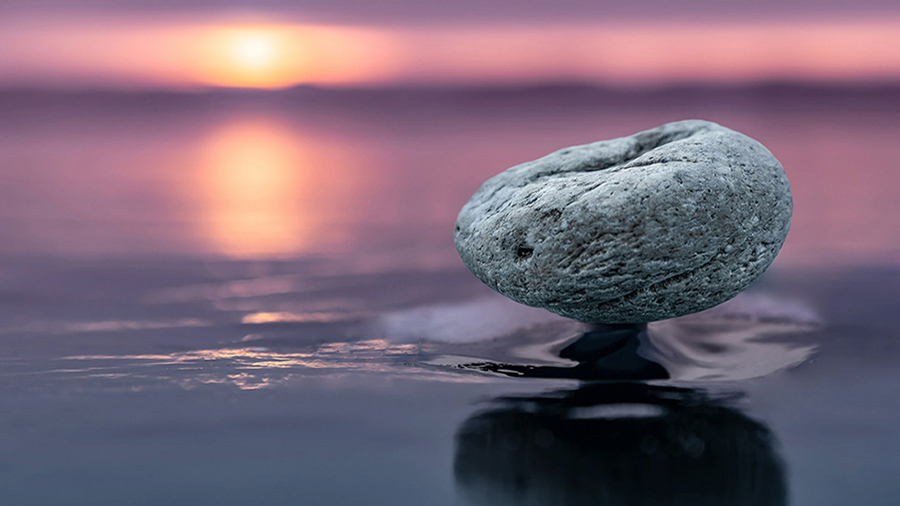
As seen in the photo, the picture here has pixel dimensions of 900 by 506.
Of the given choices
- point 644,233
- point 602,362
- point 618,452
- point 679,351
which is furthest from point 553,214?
point 679,351

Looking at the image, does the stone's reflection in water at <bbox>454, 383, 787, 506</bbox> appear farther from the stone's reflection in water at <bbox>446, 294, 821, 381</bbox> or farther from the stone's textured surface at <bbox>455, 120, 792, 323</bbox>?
the stone's textured surface at <bbox>455, 120, 792, 323</bbox>

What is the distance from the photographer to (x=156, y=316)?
6203 mm

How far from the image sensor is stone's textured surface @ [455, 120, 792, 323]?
13.8ft

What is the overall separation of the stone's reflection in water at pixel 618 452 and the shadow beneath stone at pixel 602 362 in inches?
10.0

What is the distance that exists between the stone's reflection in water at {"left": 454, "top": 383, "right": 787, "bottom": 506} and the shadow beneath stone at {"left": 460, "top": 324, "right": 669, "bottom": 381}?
0.25 m

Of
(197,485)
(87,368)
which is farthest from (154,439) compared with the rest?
(87,368)

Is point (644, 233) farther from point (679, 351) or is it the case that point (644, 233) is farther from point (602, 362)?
point (679, 351)

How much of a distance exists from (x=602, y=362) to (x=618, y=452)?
4.40 feet

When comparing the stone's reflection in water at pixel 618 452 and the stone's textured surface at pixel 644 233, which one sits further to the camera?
the stone's textured surface at pixel 644 233

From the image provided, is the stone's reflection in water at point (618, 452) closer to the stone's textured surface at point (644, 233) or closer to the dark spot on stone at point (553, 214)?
the stone's textured surface at point (644, 233)

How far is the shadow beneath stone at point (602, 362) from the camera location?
15.9 feet

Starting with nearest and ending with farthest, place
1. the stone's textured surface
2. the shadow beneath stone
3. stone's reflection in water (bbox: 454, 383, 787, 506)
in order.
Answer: stone's reflection in water (bbox: 454, 383, 787, 506), the stone's textured surface, the shadow beneath stone

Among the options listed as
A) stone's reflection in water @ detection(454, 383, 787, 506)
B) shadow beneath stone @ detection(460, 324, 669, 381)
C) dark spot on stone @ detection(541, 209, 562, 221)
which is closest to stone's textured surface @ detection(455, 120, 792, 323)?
dark spot on stone @ detection(541, 209, 562, 221)

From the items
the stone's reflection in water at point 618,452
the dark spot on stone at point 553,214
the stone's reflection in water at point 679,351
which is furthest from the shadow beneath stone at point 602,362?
the dark spot on stone at point 553,214
